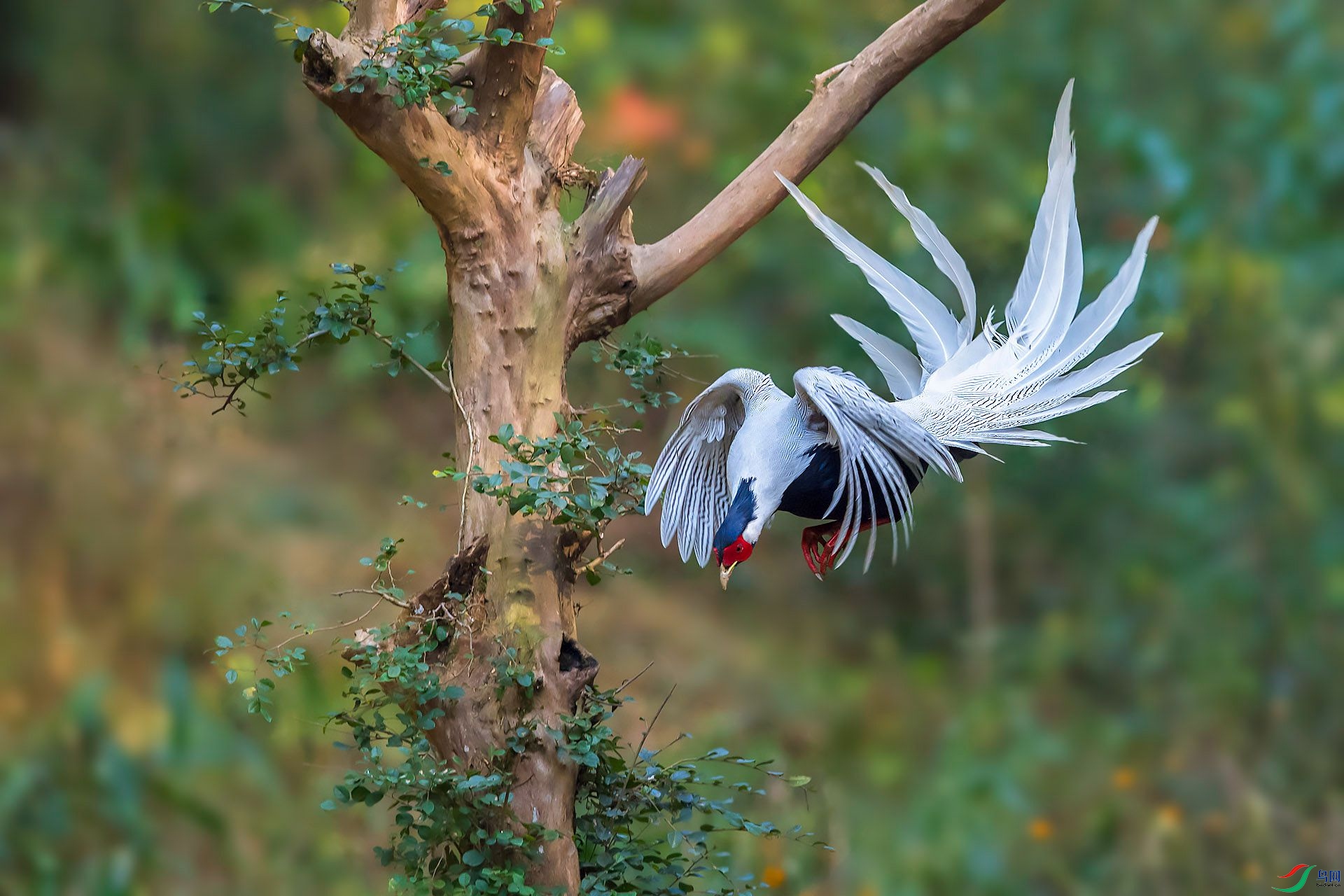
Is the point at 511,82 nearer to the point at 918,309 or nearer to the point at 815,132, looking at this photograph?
the point at 815,132

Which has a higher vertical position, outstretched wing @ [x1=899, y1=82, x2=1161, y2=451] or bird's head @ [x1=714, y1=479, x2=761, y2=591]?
outstretched wing @ [x1=899, y1=82, x2=1161, y2=451]

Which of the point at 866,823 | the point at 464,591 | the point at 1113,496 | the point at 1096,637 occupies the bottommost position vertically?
the point at 464,591

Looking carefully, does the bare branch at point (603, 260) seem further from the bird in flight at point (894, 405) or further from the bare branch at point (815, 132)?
the bird in flight at point (894, 405)

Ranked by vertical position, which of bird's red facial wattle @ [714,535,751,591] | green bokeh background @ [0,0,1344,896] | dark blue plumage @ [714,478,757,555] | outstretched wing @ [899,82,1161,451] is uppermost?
green bokeh background @ [0,0,1344,896]

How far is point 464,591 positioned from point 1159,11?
2556mm

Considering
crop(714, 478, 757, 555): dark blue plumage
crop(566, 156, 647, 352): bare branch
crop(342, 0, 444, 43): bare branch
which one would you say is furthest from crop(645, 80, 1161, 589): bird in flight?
crop(342, 0, 444, 43): bare branch

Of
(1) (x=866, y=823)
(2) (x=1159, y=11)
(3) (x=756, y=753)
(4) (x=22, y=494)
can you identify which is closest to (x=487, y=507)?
(3) (x=756, y=753)

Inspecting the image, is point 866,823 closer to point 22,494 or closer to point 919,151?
point 919,151

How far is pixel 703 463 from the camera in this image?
66.2 inches

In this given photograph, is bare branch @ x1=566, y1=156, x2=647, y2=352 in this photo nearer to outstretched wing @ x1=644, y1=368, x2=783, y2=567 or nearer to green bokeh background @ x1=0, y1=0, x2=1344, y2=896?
outstretched wing @ x1=644, y1=368, x2=783, y2=567

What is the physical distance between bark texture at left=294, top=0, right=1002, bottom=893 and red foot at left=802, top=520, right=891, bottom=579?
1.11 ft

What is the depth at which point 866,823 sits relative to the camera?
3.06 metres

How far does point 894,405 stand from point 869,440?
10 cm

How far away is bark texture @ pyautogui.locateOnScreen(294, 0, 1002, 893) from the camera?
1438 millimetres
